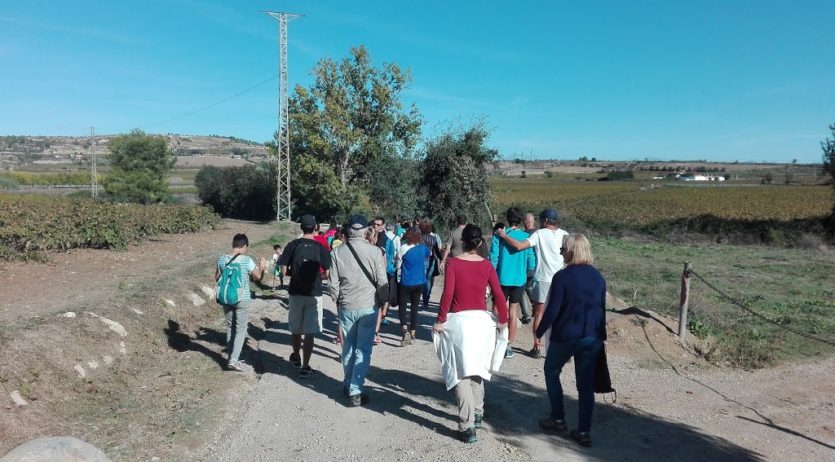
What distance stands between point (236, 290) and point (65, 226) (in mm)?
10071

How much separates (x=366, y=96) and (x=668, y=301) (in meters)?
25.5

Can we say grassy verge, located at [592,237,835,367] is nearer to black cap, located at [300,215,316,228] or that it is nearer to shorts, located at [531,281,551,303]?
shorts, located at [531,281,551,303]

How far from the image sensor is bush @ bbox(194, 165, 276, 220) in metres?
46.0

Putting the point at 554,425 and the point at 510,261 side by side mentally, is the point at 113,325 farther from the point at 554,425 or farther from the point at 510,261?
the point at 554,425

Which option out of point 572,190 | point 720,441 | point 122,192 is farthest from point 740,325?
point 572,190

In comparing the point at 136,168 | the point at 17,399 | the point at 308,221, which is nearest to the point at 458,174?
the point at 308,221

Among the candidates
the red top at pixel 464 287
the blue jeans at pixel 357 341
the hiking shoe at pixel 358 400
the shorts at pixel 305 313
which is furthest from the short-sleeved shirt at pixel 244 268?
the red top at pixel 464 287

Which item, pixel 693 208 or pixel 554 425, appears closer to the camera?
pixel 554 425

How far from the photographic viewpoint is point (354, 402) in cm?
600

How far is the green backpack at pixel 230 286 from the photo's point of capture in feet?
22.4

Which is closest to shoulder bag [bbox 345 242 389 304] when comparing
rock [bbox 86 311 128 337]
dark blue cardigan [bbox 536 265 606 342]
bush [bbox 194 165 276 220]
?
dark blue cardigan [bbox 536 265 606 342]

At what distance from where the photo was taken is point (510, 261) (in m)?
7.66

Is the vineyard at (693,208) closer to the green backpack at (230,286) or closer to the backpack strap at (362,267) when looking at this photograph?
the green backpack at (230,286)

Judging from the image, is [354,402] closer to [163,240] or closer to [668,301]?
[668,301]
